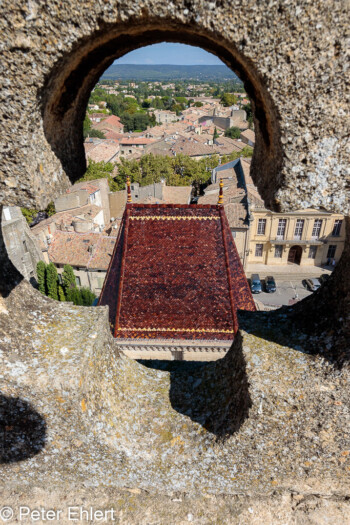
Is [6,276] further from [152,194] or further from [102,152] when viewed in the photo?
[102,152]

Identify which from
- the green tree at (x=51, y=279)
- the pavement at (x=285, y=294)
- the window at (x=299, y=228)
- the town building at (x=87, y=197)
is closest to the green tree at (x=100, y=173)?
the town building at (x=87, y=197)

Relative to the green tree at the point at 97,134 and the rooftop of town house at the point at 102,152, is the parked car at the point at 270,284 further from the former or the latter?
the green tree at the point at 97,134

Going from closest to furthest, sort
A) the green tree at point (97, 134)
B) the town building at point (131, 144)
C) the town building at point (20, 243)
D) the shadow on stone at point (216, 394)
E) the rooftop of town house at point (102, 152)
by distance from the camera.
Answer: the shadow on stone at point (216, 394)
the town building at point (20, 243)
the rooftop of town house at point (102, 152)
the town building at point (131, 144)
the green tree at point (97, 134)

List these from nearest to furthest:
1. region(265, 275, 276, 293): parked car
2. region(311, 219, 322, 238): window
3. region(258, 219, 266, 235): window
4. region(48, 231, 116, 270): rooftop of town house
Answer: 1. region(48, 231, 116, 270): rooftop of town house
2. region(265, 275, 276, 293): parked car
3. region(311, 219, 322, 238): window
4. region(258, 219, 266, 235): window

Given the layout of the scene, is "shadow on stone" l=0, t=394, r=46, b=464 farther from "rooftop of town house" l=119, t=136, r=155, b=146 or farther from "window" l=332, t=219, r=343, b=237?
"rooftop of town house" l=119, t=136, r=155, b=146

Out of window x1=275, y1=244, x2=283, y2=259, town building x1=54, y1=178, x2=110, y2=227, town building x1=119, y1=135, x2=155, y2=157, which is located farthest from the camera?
town building x1=119, y1=135, x2=155, y2=157

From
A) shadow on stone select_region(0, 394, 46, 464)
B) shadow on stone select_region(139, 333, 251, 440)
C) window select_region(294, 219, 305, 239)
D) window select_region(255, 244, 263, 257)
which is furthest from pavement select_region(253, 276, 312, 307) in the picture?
shadow on stone select_region(0, 394, 46, 464)
